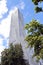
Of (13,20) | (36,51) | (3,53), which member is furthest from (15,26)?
(36,51)

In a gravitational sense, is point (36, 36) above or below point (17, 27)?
below

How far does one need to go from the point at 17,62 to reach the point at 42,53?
2053 cm

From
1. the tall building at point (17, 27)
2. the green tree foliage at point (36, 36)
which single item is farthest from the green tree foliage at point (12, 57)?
the tall building at point (17, 27)

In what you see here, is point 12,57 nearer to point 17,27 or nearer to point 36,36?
point 36,36

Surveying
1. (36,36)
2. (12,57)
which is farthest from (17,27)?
(36,36)

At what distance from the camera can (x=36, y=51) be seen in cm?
1981

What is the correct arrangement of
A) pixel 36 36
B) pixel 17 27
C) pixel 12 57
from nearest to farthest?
pixel 36 36, pixel 12 57, pixel 17 27

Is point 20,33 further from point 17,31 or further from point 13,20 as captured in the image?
point 13,20

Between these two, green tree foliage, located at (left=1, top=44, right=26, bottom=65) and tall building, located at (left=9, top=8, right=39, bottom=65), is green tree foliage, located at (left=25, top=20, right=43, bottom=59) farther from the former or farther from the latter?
tall building, located at (left=9, top=8, right=39, bottom=65)

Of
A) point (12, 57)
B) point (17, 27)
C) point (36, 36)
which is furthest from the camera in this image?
point (17, 27)

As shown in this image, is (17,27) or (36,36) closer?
(36,36)

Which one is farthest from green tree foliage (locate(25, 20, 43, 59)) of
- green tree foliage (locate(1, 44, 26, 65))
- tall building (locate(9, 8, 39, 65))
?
tall building (locate(9, 8, 39, 65))

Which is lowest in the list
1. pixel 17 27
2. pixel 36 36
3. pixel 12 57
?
pixel 36 36

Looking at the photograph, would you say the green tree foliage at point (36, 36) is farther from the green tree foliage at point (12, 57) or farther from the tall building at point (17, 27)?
the tall building at point (17, 27)
